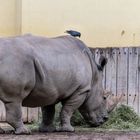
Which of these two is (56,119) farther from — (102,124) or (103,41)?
(103,41)

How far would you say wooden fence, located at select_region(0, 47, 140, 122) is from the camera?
12242mm

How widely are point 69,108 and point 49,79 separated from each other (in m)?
0.67

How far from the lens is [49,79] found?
8844 millimetres

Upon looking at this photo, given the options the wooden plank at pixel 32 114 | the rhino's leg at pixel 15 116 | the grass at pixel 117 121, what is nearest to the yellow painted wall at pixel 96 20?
the wooden plank at pixel 32 114

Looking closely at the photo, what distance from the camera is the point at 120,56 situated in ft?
40.5

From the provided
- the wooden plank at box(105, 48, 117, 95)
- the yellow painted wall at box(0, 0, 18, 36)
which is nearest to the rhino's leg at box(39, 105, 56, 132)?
the wooden plank at box(105, 48, 117, 95)

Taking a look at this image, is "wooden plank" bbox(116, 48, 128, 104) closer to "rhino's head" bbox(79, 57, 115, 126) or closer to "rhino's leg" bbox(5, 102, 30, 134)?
"rhino's head" bbox(79, 57, 115, 126)

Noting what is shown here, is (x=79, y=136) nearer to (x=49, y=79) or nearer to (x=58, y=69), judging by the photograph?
(x=49, y=79)

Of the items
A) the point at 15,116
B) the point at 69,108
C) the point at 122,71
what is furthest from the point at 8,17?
the point at 15,116

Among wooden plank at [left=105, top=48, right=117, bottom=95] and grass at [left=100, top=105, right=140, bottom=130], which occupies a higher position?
wooden plank at [left=105, top=48, right=117, bottom=95]

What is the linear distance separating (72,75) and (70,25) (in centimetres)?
412

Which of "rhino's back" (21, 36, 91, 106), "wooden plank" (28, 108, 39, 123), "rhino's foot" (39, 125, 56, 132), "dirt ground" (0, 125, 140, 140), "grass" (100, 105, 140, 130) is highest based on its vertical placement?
"rhino's back" (21, 36, 91, 106)

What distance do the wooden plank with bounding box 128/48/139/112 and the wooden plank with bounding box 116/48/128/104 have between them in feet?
0.23

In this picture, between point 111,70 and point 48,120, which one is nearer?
point 48,120
